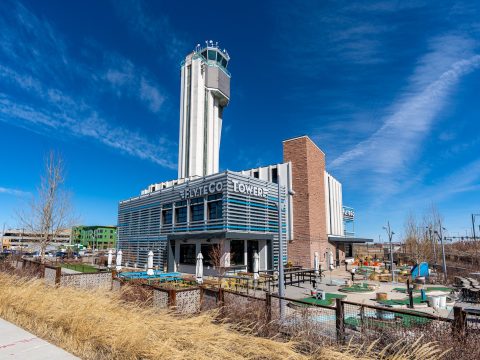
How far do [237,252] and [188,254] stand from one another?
5.61 metres

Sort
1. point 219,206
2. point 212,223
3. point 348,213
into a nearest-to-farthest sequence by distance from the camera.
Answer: point 219,206 < point 212,223 < point 348,213

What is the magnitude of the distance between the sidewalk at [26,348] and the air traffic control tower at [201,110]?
128 ft

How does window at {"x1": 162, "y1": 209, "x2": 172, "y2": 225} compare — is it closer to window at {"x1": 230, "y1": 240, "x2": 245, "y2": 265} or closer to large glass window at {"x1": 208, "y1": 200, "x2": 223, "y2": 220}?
large glass window at {"x1": 208, "y1": 200, "x2": 223, "y2": 220}

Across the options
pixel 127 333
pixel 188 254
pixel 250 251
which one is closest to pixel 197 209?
pixel 188 254

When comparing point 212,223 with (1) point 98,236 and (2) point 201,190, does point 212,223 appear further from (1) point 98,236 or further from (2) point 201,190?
(1) point 98,236

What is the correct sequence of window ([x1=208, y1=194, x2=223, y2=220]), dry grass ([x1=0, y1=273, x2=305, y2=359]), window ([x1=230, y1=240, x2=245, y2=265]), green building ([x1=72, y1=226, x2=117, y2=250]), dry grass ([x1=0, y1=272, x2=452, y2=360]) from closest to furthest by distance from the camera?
dry grass ([x1=0, y1=272, x2=452, y2=360])
dry grass ([x1=0, y1=273, x2=305, y2=359])
window ([x1=208, y1=194, x2=223, y2=220])
window ([x1=230, y1=240, x2=245, y2=265])
green building ([x1=72, y1=226, x2=117, y2=250])

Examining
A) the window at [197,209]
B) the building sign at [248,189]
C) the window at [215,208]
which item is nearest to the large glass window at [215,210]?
the window at [215,208]

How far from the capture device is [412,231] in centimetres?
4219

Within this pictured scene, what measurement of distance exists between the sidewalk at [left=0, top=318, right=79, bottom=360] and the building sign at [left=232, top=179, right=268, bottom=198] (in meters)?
22.0

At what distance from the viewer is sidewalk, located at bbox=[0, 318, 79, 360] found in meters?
6.13

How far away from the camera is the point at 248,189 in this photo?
30375mm

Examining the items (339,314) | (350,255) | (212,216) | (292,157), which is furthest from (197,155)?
(339,314)

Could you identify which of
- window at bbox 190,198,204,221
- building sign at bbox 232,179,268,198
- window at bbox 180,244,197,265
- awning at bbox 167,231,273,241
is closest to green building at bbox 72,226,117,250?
window at bbox 180,244,197,265

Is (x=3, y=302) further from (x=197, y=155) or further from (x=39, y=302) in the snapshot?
(x=197, y=155)
